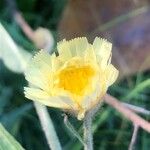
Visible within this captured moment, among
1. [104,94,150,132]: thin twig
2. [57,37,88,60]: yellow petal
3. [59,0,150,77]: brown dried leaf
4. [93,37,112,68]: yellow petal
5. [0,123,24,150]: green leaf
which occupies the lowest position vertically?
[104,94,150,132]: thin twig

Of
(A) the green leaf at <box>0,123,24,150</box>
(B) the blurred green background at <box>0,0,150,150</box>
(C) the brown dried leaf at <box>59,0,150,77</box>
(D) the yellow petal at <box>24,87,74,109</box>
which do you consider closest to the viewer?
(D) the yellow petal at <box>24,87,74,109</box>

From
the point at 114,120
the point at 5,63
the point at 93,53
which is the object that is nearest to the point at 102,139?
the point at 114,120

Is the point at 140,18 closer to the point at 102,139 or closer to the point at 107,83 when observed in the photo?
the point at 102,139

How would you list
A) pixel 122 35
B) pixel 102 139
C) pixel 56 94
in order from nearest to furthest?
pixel 56 94
pixel 102 139
pixel 122 35

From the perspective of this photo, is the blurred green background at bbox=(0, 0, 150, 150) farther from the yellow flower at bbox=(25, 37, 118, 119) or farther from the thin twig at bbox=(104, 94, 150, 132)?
the yellow flower at bbox=(25, 37, 118, 119)

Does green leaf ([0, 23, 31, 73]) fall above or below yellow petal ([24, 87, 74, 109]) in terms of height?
above

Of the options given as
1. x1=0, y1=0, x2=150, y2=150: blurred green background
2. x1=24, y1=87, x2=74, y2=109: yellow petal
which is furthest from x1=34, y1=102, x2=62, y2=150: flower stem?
x1=24, y1=87, x2=74, y2=109: yellow petal

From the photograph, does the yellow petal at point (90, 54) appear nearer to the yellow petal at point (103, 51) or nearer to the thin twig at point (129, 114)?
the yellow petal at point (103, 51)
